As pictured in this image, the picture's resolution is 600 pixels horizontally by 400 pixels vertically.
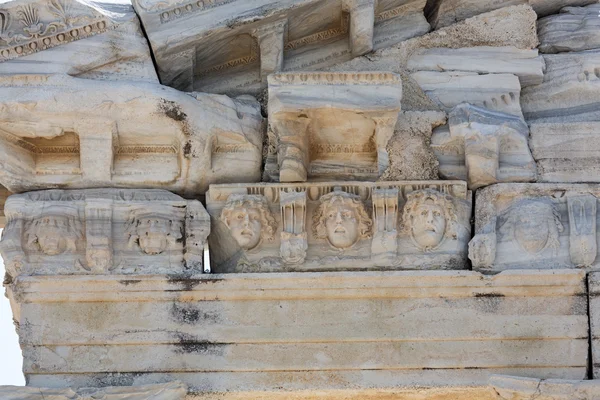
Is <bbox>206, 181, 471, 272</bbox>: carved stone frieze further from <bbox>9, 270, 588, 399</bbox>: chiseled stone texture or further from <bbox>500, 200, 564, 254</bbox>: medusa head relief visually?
<bbox>500, 200, 564, 254</bbox>: medusa head relief

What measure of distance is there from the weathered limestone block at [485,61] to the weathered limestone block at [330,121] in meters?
0.63

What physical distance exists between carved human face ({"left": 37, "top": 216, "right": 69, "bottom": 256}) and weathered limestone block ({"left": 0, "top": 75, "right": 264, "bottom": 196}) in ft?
0.83

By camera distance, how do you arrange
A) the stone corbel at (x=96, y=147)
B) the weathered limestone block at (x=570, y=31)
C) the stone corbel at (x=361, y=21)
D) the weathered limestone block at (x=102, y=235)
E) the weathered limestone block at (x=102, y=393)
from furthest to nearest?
1. the weathered limestone block at (x=570, y=31)
2. the stone corbel at (x=361, y=21)
3. the stone corbel at (x=96, y=147)
4. the weathered limestone block at (x=102, y=235)
5. the weathered limestone block at (x=102, y=393)

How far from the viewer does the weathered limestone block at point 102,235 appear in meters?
7.79

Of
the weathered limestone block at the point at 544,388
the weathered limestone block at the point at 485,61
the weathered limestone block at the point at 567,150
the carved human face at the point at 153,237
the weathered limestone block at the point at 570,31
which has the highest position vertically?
the weathered limestone block at the point at 570,31

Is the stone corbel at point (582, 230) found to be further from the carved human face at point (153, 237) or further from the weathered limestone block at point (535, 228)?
the carved human face at point (153, 237)

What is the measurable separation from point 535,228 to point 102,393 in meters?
2.38

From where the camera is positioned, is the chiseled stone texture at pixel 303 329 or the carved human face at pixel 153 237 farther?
the carved human face at pixel 153 237

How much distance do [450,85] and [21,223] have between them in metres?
2.48

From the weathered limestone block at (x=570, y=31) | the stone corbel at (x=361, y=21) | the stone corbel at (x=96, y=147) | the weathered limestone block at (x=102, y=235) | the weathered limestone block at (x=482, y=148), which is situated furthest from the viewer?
the weathered limestone block at (x=570, y=31)

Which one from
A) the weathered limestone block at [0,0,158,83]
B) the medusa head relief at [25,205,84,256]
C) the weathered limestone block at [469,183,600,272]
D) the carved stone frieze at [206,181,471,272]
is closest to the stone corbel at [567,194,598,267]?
the weathered limestone block at [469,183,600,272]

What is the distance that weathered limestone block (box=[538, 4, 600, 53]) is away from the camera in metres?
8.58

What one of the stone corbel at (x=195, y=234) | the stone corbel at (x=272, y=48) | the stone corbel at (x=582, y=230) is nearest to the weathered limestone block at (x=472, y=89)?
the stone corbel at (x=582, y=230)

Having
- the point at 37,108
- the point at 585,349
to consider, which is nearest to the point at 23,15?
the point at 37,108
